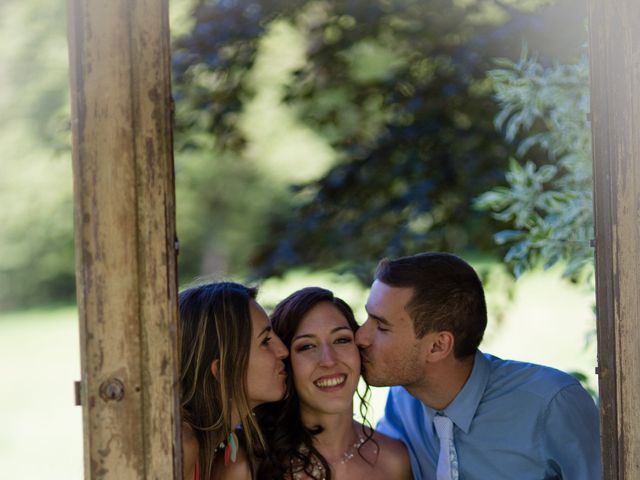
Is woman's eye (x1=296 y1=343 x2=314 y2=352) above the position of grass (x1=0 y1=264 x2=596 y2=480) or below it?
above

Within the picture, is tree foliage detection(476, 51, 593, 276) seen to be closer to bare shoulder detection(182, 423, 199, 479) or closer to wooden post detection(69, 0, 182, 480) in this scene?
bare shoulder detection(182, 423, 199, 479)

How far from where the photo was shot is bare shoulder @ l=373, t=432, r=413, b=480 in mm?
2953

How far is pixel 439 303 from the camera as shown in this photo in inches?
116

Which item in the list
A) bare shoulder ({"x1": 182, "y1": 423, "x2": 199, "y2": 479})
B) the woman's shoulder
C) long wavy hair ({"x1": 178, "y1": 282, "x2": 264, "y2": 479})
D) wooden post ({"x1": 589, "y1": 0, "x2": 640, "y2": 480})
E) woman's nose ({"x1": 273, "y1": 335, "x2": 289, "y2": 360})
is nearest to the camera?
wooden post ({"x1": 589, "y1": 0, "x2": 640, "y2": 480})

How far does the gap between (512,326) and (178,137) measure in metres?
5.63

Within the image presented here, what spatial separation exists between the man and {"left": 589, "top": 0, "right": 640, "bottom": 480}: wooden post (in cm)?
94

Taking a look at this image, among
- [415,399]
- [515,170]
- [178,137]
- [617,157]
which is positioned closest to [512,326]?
[178,137]

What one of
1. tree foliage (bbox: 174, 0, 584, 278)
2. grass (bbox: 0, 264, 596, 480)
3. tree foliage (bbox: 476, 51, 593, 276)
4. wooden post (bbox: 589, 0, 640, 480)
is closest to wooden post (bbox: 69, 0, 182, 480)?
wooden post (bbox: 589, 0, 640, 480)

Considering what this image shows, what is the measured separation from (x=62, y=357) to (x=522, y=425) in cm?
865

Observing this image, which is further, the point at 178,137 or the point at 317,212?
the point at 178,137

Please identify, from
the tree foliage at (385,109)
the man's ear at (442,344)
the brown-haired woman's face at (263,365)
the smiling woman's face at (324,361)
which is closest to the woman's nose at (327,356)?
the smiling woman's face at (324,361)

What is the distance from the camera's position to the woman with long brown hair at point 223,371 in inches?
103

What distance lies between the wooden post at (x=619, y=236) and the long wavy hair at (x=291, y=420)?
3.89ft

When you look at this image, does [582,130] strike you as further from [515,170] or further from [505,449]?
[505,449]
